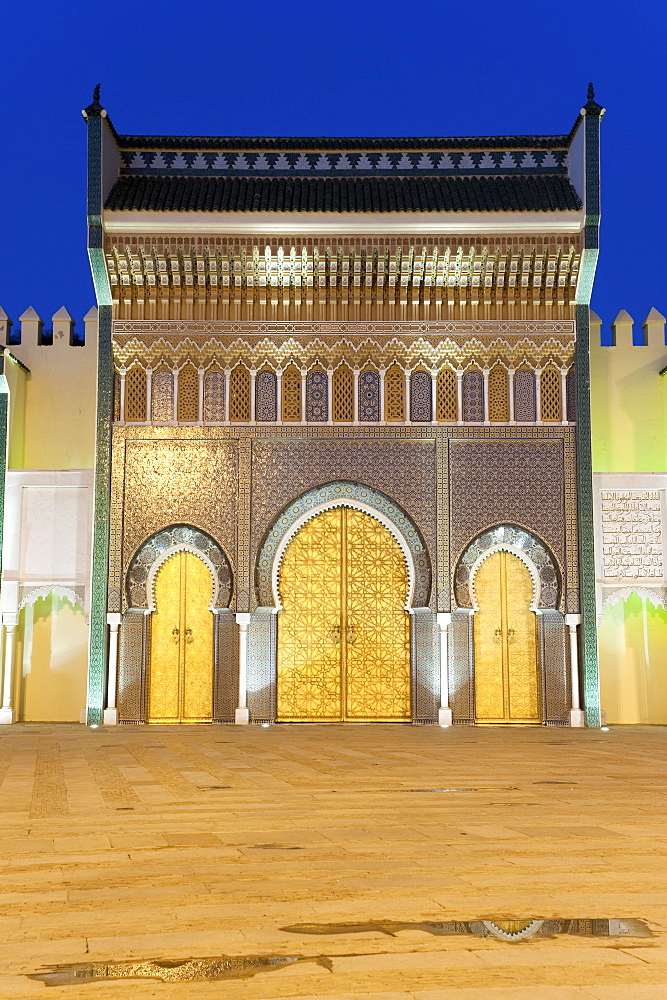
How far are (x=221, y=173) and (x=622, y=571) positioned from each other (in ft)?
17.0

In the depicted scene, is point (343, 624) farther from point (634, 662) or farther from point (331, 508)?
point (634, 662)

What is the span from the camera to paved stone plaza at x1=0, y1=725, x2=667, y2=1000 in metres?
1.69

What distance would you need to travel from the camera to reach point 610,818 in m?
3.47

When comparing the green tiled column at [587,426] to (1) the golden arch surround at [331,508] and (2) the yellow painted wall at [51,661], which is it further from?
(2) the yellow painted wall at [51,661]

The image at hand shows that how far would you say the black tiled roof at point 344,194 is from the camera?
9234 mm

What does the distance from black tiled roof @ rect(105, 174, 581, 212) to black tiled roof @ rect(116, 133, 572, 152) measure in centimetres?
32

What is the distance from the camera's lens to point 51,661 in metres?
9.64

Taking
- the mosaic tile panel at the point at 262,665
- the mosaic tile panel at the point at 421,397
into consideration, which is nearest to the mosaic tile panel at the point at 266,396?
the mosaic tile panel at the point at 421,397

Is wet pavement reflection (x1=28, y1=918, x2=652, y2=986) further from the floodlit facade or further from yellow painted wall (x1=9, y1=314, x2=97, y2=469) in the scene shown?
yellow painted wall (x1=9, y1=314, x2=97, y2=469)

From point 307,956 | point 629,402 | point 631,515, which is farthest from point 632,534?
point 307,956

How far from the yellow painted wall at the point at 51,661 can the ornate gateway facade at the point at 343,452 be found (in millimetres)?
694

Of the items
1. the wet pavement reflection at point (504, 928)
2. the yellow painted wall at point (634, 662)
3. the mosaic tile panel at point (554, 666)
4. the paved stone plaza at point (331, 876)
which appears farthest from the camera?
the yellow painted wall at point (634, 662)

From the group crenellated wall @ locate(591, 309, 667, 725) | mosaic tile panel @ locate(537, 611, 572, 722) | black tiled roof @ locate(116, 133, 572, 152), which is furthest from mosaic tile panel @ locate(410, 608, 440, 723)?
black tiled roof @ locate(116, 133, 572, 152)

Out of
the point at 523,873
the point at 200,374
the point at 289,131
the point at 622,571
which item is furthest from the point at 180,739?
the point at 289,131
